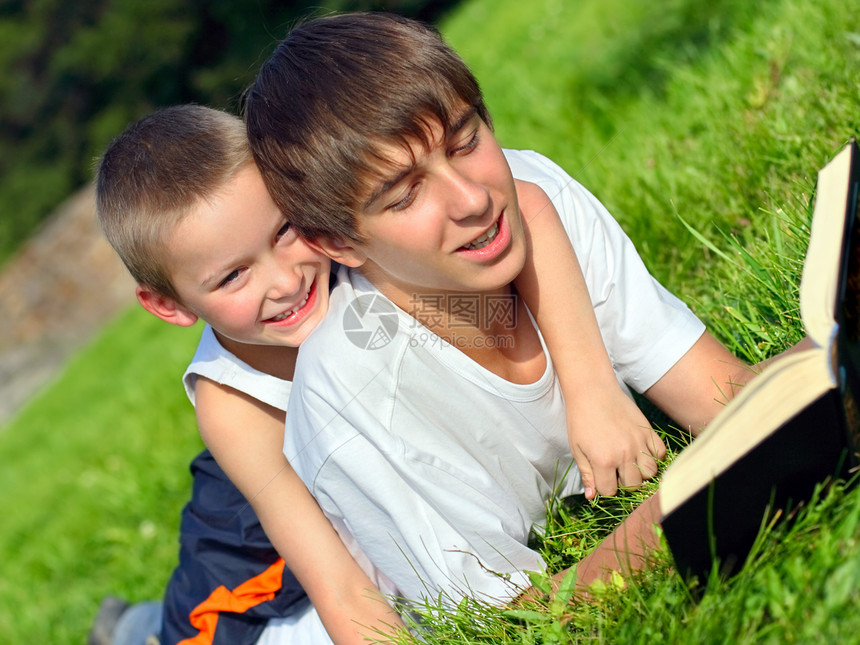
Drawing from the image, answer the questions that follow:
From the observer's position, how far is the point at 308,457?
6.25ft

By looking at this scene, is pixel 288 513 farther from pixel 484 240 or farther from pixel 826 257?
pixel 826 257

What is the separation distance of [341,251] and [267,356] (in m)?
0.46

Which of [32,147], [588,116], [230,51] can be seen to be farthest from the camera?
[32,147]

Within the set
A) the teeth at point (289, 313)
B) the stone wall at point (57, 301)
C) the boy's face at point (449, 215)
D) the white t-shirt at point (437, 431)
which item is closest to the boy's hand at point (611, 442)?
the white t-shirt at point (437, 431)

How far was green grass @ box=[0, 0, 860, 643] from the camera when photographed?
1.34 metres

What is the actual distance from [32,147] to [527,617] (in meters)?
31.2

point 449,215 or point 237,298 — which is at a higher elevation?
point 449,215

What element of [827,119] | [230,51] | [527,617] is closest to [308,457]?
[527,617]

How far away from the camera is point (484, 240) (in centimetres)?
182

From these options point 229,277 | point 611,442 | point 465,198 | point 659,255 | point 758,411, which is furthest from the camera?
point 659,255

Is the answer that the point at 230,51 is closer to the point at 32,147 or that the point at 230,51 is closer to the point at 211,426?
the point at 32,147

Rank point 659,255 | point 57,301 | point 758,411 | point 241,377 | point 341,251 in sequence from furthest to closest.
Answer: point 57,301, point 659,255, point 241,377, point 341,251, point 758,411

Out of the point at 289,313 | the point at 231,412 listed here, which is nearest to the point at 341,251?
the point at 289,313

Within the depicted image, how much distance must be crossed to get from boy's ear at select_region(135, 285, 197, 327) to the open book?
1.49m
